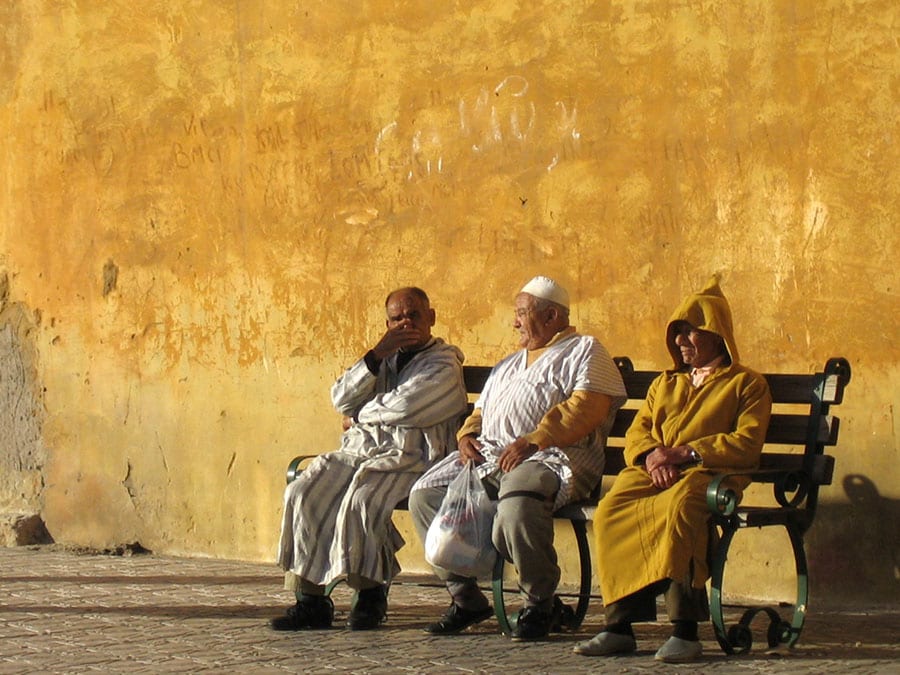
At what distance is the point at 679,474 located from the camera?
218 inches

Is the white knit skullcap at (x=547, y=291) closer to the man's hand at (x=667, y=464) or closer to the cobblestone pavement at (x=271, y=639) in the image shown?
the man's hand at (x=667, y=464)

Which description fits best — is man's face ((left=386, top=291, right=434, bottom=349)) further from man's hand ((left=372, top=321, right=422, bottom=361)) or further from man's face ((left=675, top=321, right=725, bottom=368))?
man's face ((left=675, top=321, right=725, bottom=368))

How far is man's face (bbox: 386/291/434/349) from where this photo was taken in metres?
6.49

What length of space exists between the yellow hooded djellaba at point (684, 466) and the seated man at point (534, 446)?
224mm

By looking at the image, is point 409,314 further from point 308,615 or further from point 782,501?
point 782,501

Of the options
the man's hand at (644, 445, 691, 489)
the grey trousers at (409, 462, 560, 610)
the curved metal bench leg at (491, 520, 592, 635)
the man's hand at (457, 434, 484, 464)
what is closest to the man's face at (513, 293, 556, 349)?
the man's hand at (457, 434, 484, 464)

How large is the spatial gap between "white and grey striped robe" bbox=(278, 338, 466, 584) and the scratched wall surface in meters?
0.90

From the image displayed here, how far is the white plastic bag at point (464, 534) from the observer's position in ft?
19.1

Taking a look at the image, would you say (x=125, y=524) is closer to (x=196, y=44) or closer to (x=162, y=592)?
(x=162, y=592)

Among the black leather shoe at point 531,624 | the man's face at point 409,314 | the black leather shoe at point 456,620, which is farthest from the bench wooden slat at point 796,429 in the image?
the man's face at point 409,314

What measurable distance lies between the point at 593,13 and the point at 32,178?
11.9 ft

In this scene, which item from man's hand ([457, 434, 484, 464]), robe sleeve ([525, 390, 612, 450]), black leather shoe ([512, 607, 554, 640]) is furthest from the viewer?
man's hand ([457, 434, 484, 464])

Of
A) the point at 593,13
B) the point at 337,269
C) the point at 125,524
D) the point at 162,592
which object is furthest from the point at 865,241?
the point at 125,524

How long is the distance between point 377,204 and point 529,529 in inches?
100
